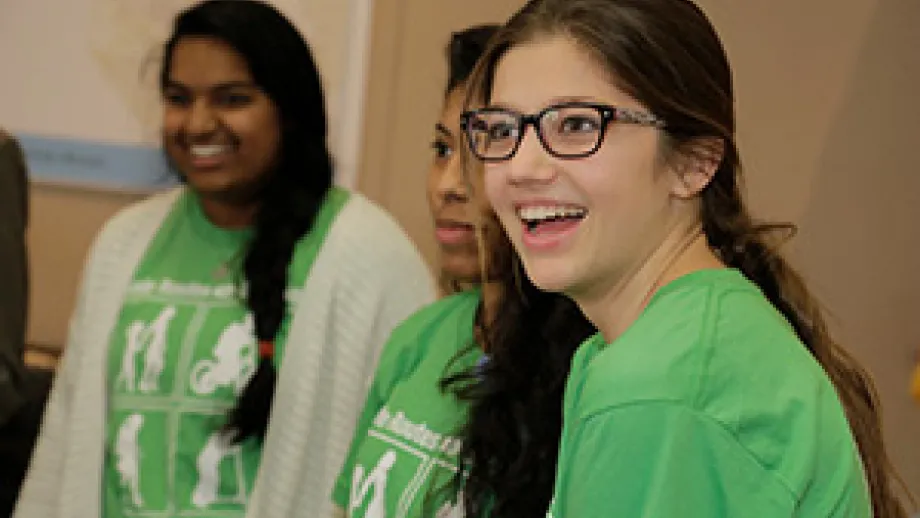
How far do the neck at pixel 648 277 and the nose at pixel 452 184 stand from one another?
507 mm

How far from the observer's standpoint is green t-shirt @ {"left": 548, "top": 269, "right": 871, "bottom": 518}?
753 mm

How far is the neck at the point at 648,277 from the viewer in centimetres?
91

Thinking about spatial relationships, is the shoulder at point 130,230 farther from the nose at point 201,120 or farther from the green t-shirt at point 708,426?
the green t-shirt at point 708,426

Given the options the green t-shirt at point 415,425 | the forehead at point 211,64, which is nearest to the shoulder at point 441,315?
the green t-shirt at point 415,425

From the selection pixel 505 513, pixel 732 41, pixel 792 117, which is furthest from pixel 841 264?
pixel 505 513

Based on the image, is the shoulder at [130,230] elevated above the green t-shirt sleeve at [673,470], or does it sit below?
below

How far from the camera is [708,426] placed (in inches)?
29.7

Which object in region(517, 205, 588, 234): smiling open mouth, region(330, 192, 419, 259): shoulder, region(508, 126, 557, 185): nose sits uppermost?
region(508, 126, 557, 185): nose

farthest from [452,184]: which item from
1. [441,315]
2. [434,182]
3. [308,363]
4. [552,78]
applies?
[552,78]

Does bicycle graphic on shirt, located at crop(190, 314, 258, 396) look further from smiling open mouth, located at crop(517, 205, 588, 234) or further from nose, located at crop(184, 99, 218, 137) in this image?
smiling open mouth, located at crop(517, 205, 588, 234)

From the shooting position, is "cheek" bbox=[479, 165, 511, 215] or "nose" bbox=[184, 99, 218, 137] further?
"nose" bbox=[184, 99, 218, 137]

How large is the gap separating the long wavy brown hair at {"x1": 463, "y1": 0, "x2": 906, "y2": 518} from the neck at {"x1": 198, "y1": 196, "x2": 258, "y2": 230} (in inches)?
28.4

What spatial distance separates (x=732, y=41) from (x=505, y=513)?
139 cm

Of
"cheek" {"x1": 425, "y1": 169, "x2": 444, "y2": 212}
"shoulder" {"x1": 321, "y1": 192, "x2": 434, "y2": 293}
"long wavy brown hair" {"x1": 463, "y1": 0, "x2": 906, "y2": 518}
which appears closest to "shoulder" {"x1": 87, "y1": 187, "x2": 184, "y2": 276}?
"shoulder" {"x1": 321, "y1": 192, "x2": 434, "y2": 293}
